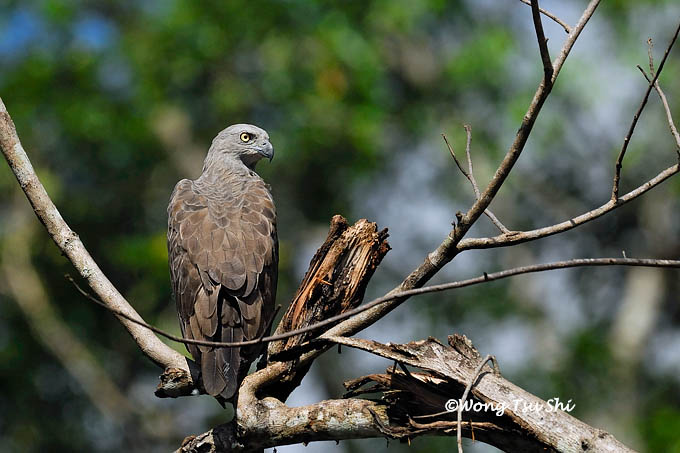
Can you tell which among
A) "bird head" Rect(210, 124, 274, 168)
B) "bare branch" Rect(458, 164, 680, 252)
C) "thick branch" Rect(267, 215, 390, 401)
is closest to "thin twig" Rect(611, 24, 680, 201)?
"bare branch" Rect(458, 164, 680, 252)

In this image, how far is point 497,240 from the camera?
3682 mm

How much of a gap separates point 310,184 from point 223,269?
10.3 meters

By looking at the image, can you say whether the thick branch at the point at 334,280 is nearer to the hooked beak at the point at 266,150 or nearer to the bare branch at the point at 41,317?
the hooked beak at the point at 266,150

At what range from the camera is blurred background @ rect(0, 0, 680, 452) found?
13.7 metres

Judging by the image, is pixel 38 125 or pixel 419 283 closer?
pixel 419 283

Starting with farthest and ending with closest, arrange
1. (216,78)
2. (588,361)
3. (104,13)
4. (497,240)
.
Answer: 1. (104,13)
2. (216,78)
3. (588,361)
4. (497,240)

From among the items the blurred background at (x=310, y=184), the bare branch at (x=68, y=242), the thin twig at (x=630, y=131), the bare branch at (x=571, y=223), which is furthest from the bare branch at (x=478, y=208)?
the blurred background at (x=310, y=184)

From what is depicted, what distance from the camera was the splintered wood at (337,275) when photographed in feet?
15.1

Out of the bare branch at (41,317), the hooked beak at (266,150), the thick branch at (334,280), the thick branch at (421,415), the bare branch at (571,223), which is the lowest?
the thick branch at (421,415)

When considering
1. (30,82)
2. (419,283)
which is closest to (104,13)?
(30,82)

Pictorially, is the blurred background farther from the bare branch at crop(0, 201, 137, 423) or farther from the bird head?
the bird head

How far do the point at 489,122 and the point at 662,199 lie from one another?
3030 millimetres

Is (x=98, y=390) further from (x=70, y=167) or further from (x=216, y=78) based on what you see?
(x=216, y=78)

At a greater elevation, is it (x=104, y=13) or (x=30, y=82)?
(x=104, y=13)
